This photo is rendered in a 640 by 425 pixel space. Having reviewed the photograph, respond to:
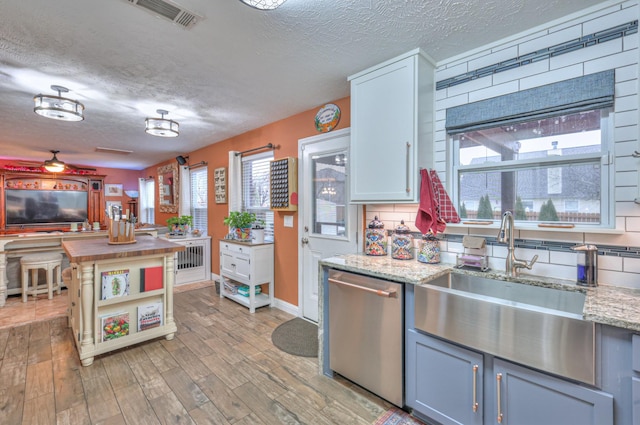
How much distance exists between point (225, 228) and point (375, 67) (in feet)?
11.4

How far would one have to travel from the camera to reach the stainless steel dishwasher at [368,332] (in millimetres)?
1807

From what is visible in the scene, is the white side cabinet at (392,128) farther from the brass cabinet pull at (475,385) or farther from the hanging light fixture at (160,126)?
the hanging light fixture at (160,126)

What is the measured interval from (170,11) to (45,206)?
309 inches

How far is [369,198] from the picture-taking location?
2.31 m

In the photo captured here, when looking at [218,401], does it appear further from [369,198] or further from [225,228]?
[225,228]

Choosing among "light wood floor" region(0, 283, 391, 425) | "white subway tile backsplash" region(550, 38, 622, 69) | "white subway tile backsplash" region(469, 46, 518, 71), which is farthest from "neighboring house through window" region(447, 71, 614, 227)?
"light wood floor" region(0, 283, 391, 425)

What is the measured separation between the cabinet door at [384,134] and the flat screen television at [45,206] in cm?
802

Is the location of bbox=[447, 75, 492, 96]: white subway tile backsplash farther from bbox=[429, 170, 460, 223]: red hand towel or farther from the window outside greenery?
bbox=[429, 170, 460, 223]: red hand towel

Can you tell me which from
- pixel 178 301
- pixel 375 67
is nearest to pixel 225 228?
pixel 178 301

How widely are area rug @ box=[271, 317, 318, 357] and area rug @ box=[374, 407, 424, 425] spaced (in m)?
0.87

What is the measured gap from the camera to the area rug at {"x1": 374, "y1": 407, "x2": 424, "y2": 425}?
175 centimetres

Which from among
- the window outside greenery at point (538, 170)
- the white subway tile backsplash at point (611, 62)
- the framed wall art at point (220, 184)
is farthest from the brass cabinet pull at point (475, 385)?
the framed wall art at point (220, 184)

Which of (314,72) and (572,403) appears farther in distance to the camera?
(314,72)

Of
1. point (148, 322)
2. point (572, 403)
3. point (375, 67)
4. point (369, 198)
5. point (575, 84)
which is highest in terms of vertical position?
point (375, 67)
